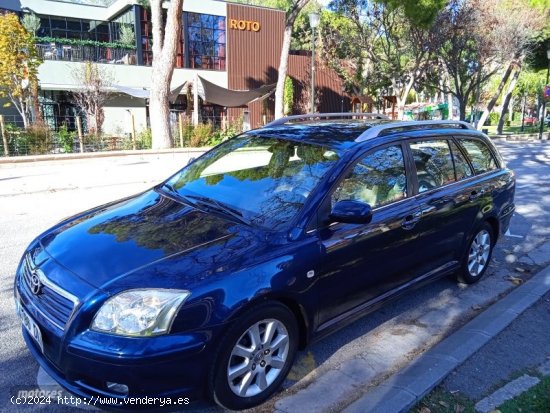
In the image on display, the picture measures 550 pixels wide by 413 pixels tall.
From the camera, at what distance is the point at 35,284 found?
2701 millimetres

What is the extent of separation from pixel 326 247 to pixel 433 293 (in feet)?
6.78

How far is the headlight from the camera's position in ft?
7.59

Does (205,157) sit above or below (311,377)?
above

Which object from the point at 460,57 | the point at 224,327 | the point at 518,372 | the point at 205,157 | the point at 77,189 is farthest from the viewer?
the point at 460,57

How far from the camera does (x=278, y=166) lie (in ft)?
11.7

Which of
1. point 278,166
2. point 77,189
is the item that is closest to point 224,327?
point 278,166

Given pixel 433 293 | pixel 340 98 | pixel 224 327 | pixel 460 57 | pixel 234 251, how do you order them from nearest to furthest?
1. pixel 224 327
2. pixel 234 251
3. pixel 433 293
4. pixel 460 57
5. pixel 340 98

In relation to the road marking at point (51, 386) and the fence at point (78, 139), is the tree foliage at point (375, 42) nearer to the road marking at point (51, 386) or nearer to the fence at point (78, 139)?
the fence at point (78, 139)

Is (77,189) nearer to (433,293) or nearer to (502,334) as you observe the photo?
(433,293)

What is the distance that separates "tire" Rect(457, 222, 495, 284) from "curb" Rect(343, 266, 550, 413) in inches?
15.0

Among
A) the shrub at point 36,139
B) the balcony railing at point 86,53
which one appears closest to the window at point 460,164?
the shrub at point 36,139

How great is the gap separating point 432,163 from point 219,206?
6.48ft

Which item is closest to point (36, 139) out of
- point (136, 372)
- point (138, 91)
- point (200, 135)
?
point (200, 135)

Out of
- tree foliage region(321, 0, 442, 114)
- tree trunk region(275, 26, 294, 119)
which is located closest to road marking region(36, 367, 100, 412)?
tree trunk region(275, 26, 294, 119)
